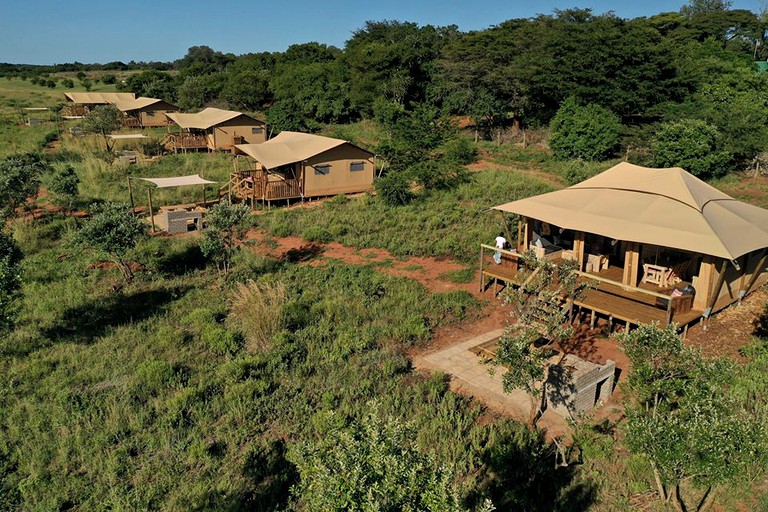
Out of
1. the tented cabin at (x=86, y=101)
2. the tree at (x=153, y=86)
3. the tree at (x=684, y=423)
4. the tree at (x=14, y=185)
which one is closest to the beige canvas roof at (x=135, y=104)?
the tented cabin at (x=86, y=101)

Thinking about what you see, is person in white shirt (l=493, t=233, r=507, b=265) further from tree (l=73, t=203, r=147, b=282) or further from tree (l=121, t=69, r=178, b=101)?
tree (l=121, t=69, r=178, b=101)

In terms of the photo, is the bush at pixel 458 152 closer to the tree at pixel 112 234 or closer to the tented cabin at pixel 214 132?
the tented cabin at pixel 214 132

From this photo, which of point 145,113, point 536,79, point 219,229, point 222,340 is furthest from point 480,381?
point 145,113

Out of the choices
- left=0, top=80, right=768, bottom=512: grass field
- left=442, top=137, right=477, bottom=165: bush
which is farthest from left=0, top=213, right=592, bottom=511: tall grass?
left=442, top=137, right=477, bottom=165: bush

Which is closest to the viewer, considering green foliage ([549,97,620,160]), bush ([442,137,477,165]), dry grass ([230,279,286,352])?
dry grass ([230,279,286,352])

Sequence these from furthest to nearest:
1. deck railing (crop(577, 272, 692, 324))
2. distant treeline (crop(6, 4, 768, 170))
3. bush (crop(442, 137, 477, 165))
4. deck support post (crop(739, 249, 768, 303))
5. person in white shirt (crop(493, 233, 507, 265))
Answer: distant treeline (crop(6, 4, 768, 170))
bush (crop(442, 137, 477, 165))
person in white shirt (crop(493, 233, 507, 265))
deck support post (crop(739, 249, 768, 303))
deck railing (crop(577, 272, 692, 324))

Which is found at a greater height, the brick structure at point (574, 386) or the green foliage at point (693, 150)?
the green foliage at point (693, 150)

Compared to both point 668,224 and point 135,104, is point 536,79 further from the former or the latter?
point 135,104
